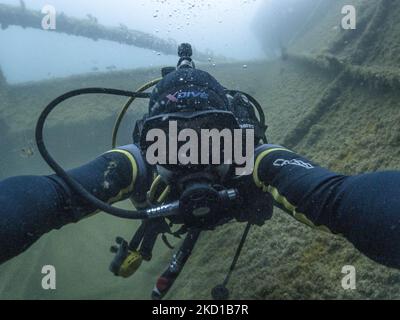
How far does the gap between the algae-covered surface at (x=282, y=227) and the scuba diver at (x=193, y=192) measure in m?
0.64

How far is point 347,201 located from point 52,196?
58.1 inches

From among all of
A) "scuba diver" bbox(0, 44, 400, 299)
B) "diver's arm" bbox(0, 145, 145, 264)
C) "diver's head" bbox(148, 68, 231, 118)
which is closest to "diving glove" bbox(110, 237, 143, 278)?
"scuba diver" bbox(0, 44, 400, 299)

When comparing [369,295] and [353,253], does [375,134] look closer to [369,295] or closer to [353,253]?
[353,253]

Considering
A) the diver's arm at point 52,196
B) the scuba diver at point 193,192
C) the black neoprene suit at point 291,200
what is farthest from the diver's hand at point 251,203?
the diver's arm at point 52,196

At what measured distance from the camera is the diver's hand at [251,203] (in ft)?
8.21

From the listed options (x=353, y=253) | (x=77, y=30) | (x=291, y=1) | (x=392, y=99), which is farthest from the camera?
(x=291, y=1)

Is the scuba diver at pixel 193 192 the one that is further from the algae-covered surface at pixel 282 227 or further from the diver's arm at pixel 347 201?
the algae-covered surface at pixel 282 227

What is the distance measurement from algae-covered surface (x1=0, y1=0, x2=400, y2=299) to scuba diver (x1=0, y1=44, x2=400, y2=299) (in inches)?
25.3

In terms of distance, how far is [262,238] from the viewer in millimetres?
3539

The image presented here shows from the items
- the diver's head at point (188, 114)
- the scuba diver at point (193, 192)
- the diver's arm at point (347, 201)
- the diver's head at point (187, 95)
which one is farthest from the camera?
the diver's head at point (187, 95)

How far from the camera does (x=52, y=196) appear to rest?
69.2 inches

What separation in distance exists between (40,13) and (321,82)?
44.7 ft

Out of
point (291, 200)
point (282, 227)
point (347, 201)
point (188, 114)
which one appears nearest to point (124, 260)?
point (188, 114)
